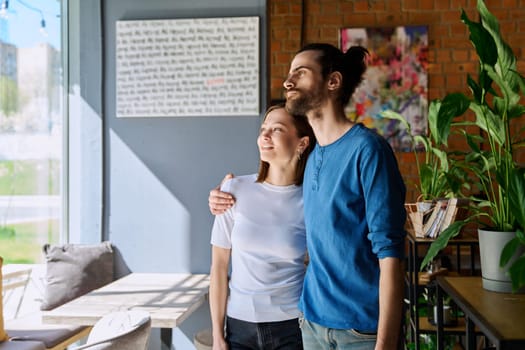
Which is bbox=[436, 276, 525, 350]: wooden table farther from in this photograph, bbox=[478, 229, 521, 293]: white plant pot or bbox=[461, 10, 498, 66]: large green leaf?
bbox=[461, 10, 498, 66]: large green leaf

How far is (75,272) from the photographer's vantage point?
11.6 ft

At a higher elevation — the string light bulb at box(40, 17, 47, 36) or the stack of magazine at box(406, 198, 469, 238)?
the string light bulb at box(40, 17, 47, 36)

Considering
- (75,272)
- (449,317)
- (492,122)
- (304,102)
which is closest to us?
(304,102)

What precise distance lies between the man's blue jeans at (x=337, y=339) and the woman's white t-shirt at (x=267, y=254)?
19 centimetres

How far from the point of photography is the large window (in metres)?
3.55

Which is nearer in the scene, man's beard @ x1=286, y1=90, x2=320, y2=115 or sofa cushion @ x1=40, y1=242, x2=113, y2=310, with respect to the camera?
man's beard @ x1=286, y1=90, x2=320, y2=115

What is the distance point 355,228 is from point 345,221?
0.03 metres

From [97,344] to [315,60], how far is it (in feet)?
3.45

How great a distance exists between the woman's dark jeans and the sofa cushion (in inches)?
78.3

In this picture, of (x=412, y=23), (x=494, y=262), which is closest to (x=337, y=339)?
(x=494, y=262)

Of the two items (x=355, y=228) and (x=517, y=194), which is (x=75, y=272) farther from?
(x=517, y=194)

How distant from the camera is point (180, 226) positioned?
359cm

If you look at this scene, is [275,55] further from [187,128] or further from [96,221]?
[96,221]

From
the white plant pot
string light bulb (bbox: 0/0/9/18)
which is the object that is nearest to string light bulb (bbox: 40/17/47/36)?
string light bulb (bbox: 0/0/9/18)
